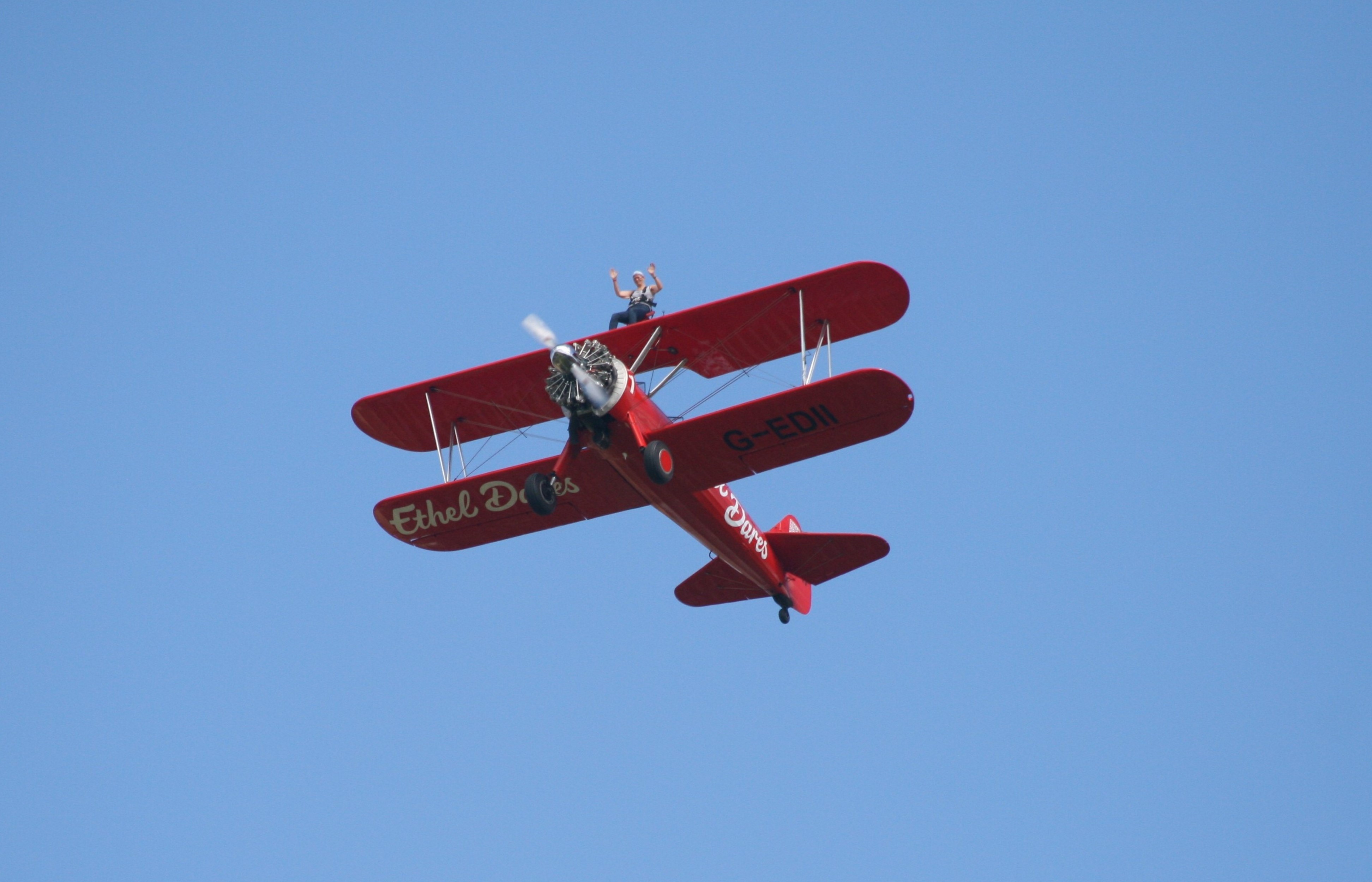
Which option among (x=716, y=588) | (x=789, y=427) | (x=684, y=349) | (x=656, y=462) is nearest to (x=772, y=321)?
(x=684, y=349)

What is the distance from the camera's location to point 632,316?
18312 millimetres

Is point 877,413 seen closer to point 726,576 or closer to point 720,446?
point 720,446

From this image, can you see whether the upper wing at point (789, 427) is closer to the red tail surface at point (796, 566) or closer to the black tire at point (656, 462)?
the black tire at point (656, 462)

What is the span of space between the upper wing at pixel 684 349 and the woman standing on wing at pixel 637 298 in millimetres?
466

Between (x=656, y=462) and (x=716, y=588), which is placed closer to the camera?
(x=656, y=462)

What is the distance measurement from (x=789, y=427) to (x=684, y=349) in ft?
6.57

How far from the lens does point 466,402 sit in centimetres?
1931

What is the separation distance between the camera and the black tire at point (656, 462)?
16.5m

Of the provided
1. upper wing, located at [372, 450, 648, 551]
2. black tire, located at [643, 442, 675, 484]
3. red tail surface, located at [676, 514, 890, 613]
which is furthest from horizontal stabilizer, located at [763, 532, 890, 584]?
black tire, located at [643, 442, 675, 484]

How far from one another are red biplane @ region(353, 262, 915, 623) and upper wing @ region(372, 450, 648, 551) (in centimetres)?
2

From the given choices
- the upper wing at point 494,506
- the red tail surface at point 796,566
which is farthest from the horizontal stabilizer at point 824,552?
the upper wing at point 494,506

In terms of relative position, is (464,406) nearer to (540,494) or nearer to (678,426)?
(540,494)

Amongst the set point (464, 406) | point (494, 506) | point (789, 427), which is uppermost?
point (464, 406)

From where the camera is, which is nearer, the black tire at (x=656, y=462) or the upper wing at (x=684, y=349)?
the black tire at (x=656, y=462)
